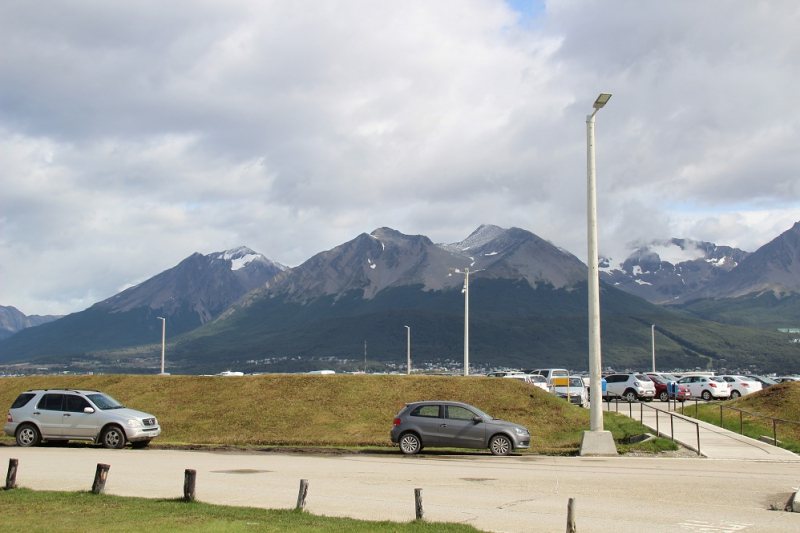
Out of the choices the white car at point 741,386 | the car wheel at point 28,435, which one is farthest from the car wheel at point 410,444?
the white car at point 741,386

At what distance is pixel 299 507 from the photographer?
43.0 ft

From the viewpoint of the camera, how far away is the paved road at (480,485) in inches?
525

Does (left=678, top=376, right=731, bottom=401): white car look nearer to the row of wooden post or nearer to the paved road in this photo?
the paved road

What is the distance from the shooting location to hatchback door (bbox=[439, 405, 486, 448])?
2402 cm

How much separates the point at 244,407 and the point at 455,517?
70.4 feet

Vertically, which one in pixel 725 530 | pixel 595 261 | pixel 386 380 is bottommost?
pixel 725 530

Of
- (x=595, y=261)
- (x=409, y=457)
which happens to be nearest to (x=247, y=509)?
(x=409, y=457)

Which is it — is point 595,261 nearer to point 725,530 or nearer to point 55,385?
point 725,530

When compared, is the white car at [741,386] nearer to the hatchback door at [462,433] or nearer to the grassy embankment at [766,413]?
the grassy embankment at [766,413]

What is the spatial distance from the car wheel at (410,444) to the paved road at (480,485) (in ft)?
1.17

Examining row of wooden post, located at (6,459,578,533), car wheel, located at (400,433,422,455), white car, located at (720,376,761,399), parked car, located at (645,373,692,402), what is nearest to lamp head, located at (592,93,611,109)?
car wheel, located at (400,433,422,455)

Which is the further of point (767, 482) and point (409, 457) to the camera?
point (409, 457)

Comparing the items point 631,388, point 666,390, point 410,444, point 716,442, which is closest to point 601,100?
point 410,444

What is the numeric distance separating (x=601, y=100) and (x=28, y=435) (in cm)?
2071
